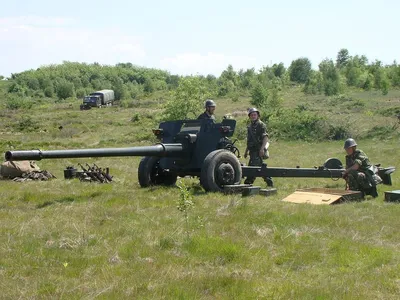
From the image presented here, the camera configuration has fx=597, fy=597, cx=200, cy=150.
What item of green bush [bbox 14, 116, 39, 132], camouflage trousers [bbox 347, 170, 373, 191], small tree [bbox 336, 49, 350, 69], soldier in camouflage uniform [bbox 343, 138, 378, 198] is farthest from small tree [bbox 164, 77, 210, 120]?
small tree [bbox 336, 49, 350, 69]

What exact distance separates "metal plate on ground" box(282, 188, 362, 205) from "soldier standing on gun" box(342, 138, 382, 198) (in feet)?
1.60

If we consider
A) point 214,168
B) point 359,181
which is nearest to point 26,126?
point 214,168

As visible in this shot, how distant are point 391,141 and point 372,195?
1567 centimetres

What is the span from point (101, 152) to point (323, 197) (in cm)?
365

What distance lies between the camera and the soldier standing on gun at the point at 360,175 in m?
10.4

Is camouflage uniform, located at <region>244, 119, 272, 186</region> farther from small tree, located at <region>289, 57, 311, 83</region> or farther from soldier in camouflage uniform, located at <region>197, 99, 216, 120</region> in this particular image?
small tree, located at <region>289, 57, 311, 83</region>

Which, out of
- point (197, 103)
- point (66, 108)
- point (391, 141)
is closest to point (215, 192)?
point (391, 141)

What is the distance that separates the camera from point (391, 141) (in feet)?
82.8

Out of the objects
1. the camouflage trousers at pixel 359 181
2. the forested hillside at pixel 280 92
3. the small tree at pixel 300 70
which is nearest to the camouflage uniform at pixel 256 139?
the camouflage trousers at pixel 359 181

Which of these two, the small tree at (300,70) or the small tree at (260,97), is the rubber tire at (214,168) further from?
the small tree at (300,70)

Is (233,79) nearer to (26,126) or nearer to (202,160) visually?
(26,126)

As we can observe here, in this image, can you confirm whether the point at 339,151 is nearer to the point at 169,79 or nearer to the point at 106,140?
the point at 106,140

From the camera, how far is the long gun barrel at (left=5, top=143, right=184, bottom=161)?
852 centimetres

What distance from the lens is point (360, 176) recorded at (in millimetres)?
10398
